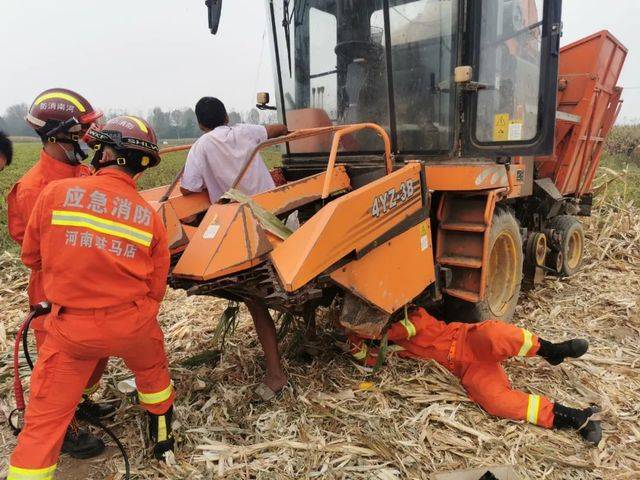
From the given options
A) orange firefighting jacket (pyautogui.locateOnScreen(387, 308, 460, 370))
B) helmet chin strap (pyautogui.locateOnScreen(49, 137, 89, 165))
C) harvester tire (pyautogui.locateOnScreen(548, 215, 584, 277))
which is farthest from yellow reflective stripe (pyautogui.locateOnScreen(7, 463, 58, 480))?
harvester tire (pyautogui.locateOnScreen(548, 215, 584, 277))

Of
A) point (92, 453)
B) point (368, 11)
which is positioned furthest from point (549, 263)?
point (92, 453)

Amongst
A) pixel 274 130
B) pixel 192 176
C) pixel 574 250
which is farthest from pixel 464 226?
pixel 574 250

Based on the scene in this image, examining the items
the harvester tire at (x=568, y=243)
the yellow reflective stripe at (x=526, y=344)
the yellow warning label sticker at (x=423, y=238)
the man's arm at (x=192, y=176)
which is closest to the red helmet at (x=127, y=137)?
the man's arm at (x=192, y=176)

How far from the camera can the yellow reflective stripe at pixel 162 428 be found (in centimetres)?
257

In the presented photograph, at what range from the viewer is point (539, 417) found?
2828 millimetres

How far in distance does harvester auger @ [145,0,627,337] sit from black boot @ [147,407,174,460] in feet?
2.31

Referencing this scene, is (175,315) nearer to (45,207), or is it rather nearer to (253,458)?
(253,458)

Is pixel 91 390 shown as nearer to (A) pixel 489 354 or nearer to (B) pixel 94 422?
(B) pixel 94 422

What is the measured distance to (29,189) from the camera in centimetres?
249

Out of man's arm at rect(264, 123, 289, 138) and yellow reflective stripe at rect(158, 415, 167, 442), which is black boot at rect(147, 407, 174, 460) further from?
man's arm at rect(264, 123, 289, 138)

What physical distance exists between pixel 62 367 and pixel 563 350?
2754 mm

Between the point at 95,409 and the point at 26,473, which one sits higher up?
the point at 26,473

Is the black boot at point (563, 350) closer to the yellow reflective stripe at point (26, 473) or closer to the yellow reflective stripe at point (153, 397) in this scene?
the yellow reflective stripe at point (153, 397)

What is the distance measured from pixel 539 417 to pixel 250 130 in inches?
102
